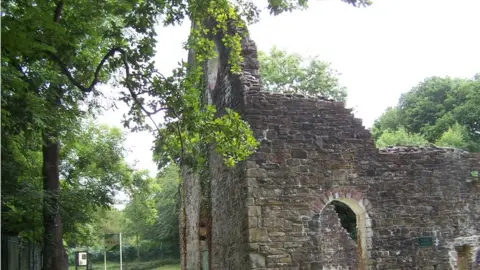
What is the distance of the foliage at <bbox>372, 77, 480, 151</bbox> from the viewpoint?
3077 centimetres

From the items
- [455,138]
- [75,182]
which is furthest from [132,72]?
[455,138]

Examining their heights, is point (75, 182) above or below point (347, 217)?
above

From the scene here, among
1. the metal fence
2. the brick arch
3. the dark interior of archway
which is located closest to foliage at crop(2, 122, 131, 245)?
the metal fence

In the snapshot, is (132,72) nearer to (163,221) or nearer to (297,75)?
(297,75)

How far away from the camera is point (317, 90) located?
33.8 meters

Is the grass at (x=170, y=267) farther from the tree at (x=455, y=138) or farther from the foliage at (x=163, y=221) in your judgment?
the tree at (x=455, y=138)

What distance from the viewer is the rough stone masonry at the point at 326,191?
8922 mm

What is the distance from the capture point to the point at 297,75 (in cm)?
3388

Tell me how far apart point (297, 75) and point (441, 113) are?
1054 centimetres

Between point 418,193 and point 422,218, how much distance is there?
53cm

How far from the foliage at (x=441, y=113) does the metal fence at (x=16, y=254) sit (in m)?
23.7

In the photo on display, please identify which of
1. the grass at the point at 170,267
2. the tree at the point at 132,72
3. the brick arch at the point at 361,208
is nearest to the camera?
the tree at the point at 132,72

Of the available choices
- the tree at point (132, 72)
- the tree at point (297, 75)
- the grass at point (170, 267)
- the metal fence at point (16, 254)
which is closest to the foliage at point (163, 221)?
the grass at point (170, 267)

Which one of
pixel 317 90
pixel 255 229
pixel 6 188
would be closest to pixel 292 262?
pixel 255 229
